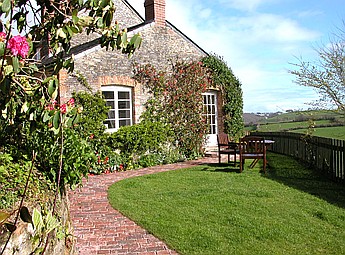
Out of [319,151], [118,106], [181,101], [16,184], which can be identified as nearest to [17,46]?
[16,184]

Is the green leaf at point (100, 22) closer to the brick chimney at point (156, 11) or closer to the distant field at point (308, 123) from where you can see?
the distant field at point (308, 123)

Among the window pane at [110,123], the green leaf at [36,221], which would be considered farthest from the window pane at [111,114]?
the green leaf at [36,221]

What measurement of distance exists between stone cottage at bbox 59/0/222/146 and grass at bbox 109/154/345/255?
328cm

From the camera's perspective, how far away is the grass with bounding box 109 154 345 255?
14.4 feet

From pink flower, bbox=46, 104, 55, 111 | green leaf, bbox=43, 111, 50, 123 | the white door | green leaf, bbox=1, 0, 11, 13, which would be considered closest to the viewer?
green leaf, bbox=1, 0, 11, 13

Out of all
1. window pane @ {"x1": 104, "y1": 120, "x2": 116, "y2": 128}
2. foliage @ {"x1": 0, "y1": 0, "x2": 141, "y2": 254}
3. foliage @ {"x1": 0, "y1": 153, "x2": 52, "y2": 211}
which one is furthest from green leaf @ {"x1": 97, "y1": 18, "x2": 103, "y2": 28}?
window pane @ {"x1": 104, "y1": 120, "x2": 116, "y2": 128}

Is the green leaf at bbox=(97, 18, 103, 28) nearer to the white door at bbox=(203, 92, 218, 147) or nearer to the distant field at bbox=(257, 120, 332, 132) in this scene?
the white door at bbox=(203, 92, 218, 147)

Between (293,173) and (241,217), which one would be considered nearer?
(241,217)

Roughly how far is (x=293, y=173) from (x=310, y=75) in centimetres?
307

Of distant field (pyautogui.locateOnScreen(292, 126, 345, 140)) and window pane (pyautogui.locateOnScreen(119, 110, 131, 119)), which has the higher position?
window pane (pyautogui.locateOnScreen(119, 110, 131, 119))

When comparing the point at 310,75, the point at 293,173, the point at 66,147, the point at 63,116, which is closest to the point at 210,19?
the point at 310,75

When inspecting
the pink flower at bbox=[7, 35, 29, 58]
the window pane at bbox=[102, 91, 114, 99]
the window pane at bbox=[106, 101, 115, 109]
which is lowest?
the pink flower at bbox=[7, 35, 29, 58]

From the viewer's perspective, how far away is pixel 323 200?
21.0ft

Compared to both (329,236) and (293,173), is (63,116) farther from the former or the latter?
(293,173)
